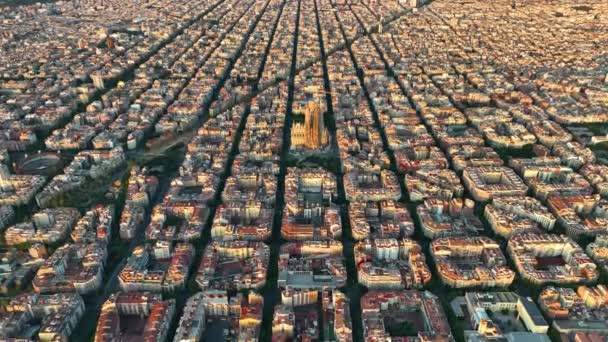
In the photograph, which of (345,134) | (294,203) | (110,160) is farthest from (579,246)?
(110,160)

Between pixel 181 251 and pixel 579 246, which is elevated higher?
pixel 181 251

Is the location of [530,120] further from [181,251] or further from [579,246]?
[181,251]

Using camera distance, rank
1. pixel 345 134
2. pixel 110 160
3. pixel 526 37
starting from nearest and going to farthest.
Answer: pixel 110 160 < pixel 345 134 < pixel 526 37

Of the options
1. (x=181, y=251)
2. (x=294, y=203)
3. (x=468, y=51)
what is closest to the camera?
(x=181, y=251)

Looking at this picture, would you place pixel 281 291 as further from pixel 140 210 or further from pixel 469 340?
pixel 140 210

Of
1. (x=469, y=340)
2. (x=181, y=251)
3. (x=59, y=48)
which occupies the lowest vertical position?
(x=469, y=340)

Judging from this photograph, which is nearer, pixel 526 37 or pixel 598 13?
pixel 526 37
